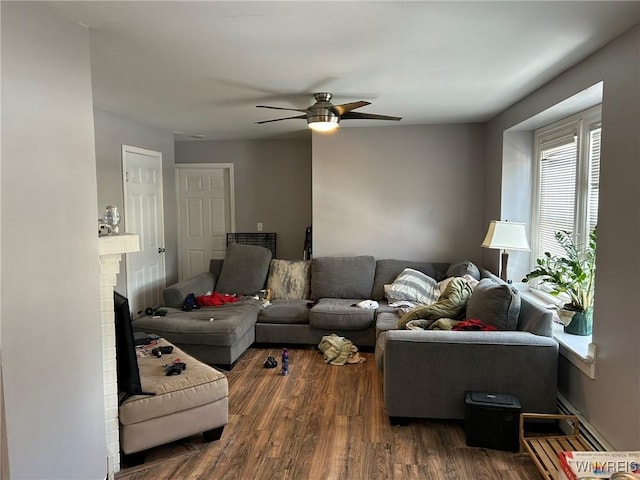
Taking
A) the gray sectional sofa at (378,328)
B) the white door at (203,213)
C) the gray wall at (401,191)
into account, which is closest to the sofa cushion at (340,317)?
the gray sectional sofa at (378,328)

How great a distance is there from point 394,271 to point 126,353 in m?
3.18

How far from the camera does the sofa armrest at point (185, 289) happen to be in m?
4.64

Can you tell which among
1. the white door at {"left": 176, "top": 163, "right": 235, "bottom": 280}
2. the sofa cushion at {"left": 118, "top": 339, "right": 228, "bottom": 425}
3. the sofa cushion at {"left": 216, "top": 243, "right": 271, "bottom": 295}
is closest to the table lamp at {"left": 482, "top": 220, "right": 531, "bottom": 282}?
the sofa cushion at {"left": 118, "top": 339, "right": 228, "bottom": 425}

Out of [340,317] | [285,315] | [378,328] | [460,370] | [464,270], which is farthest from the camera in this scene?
[285,315]

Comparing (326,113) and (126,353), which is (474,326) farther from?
(126,353)

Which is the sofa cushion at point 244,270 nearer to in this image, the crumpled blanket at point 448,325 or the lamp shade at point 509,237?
the crumpled blanket at point 448,325

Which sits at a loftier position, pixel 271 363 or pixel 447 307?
pixel 447 307

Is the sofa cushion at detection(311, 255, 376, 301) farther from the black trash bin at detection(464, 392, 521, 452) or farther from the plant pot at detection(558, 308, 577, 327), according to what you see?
the black trash bin at detection(464, 392, 521, 452)

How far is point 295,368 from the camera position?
4.12 m

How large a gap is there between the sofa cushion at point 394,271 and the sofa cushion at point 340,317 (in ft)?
1.89

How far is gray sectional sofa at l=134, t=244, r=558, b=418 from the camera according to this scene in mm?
2846

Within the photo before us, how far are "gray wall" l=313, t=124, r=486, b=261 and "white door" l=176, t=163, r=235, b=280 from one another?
1577 millimetres

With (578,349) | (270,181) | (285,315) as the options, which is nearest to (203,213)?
(270,181)

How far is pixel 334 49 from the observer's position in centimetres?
254
